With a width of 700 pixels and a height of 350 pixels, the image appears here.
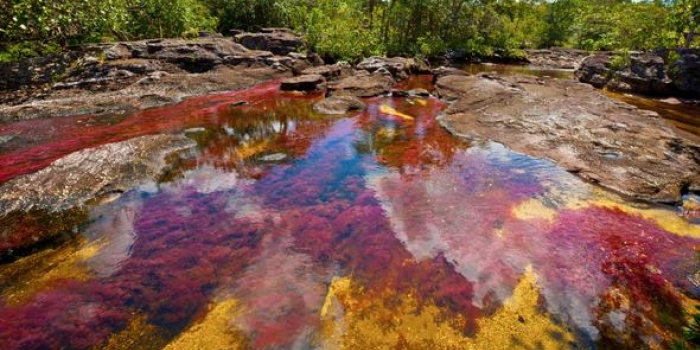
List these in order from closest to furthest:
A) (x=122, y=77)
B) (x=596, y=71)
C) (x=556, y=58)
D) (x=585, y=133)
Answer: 1. (x=585, y=133)
2. (x=122, y=77)
3. (x=596, y=71)
4. (x=556, y=58)

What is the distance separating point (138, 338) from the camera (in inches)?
136

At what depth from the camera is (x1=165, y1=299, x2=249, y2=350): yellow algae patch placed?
339 centimetres

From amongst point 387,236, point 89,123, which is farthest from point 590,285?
point 89,123

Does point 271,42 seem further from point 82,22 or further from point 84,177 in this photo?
point 84,177

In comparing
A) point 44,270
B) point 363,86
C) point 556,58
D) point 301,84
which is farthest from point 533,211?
point 556,58

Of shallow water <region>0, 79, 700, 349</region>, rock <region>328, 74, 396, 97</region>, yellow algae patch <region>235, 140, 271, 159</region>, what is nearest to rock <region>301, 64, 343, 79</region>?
rock <region>328, 74, 396, 97</region>

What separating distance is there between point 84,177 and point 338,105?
841cm

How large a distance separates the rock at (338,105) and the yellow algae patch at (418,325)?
9105mm

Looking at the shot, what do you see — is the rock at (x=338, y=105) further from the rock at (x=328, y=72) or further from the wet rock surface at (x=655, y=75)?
the wet rock surface at (x=655, y=75)

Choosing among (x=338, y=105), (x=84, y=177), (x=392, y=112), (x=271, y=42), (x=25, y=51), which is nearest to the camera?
(x=84, y=177)

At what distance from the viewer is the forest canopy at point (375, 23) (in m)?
13.1

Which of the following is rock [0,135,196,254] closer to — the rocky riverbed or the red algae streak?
the rocky riverbed

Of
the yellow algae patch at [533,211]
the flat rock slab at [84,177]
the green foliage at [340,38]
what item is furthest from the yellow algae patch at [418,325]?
the green foliage at [340,38]

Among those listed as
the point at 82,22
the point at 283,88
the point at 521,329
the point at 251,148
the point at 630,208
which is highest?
the point at 82,22
